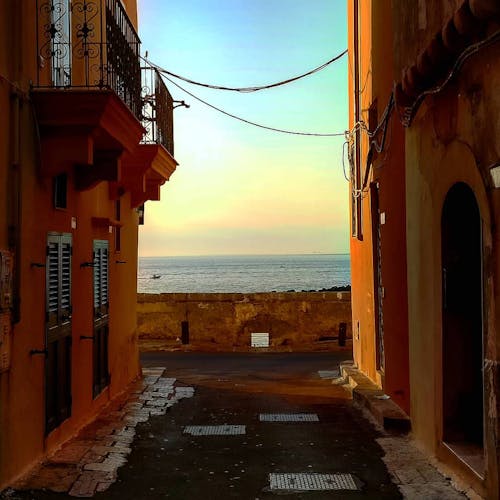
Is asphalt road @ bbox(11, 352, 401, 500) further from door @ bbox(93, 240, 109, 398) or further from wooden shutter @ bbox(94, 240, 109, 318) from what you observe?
wooden shutter @ bbox(94, 240, 109, 318)

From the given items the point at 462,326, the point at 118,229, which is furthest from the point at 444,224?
the point at 118,229

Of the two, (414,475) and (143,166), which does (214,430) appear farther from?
(143,166)

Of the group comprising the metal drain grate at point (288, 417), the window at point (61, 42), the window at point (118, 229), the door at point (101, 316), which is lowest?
the metal drain grate at point (288, 417)

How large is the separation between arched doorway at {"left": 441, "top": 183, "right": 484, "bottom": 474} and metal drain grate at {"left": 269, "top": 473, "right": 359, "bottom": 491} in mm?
1030

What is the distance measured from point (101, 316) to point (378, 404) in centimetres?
418

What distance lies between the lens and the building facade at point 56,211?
248 inches

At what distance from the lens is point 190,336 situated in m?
20.8

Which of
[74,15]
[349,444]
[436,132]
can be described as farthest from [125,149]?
[349,444]

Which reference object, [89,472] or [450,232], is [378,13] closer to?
[450,232]

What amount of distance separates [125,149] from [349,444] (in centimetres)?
440

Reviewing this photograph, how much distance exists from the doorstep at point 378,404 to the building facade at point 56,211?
3.76 m

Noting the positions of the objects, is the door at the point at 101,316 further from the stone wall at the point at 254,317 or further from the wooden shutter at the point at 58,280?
the stone wall at the point at 254,317

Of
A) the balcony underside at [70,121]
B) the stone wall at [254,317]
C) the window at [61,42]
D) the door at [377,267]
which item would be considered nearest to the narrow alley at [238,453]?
the door at [377,267]

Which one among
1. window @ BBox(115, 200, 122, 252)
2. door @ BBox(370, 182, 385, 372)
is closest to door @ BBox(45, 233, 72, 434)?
window @ BBox(115, 200, 122, 252)
